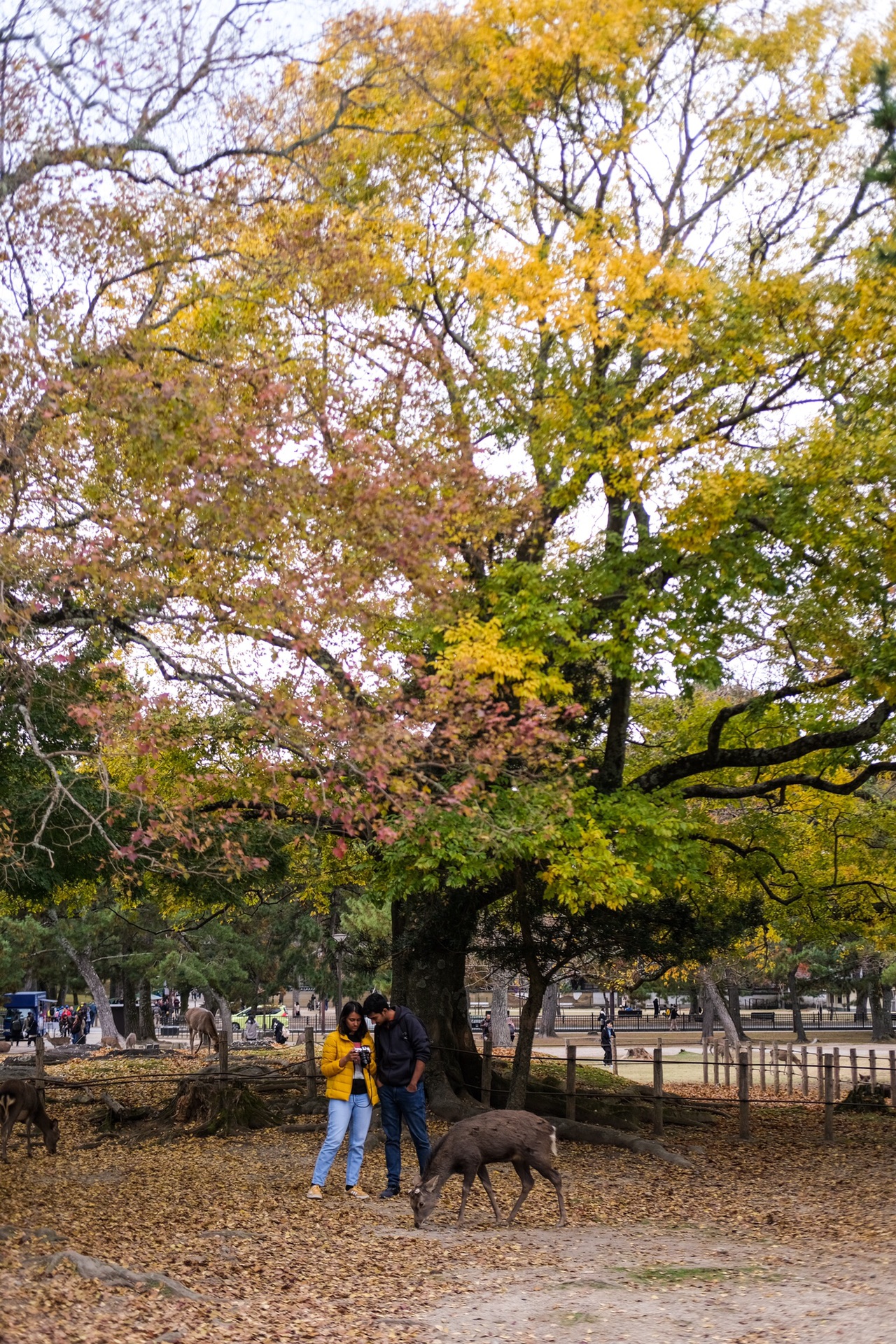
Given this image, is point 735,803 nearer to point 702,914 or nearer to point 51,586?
point 702,914

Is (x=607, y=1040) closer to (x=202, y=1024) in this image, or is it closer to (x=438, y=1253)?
(x=202, y=1024)

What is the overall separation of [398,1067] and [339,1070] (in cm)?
56

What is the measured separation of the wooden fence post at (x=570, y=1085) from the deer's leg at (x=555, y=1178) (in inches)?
224

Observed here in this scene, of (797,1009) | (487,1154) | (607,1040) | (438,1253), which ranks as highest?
(487,1154)

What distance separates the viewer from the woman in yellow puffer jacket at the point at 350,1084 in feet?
33.1

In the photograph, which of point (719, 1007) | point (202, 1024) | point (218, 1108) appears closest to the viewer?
point (218, 1108)

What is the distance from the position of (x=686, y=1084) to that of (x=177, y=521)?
2085 cm

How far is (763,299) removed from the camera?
12.6 metres

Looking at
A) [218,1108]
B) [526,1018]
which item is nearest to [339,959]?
[218,1108]

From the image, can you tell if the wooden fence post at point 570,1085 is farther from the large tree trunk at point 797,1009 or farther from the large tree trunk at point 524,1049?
the large tree trunk at point 797,1009

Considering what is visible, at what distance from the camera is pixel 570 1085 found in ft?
52.0

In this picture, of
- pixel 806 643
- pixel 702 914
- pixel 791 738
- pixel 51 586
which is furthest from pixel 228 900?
pixel 51 586

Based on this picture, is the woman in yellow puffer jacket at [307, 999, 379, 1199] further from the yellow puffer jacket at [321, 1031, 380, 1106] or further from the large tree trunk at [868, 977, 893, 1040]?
the large tree trunk at [868, 977, 893, 1040]

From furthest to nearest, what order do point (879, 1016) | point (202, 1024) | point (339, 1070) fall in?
point (879, 1016), point (202, 1024), point (339, 1070)
